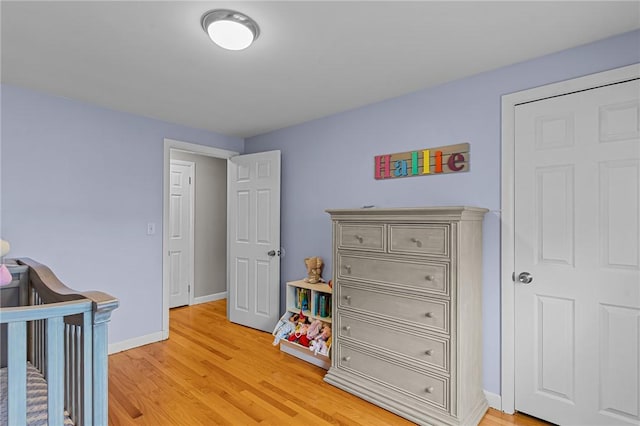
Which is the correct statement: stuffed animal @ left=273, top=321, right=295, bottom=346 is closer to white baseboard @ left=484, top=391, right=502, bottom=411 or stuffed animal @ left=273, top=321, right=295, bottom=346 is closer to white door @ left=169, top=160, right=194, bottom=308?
white baseboard @ left=484, top=391, right=502, bottom=411

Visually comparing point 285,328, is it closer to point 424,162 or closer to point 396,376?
point 396,376

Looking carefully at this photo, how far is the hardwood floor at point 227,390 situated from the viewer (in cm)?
210

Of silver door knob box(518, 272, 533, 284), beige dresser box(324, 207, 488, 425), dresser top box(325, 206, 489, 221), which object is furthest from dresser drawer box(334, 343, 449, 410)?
dresser top box(325, 206, 489, 221)

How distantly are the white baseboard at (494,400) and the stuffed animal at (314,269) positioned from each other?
1621 mm

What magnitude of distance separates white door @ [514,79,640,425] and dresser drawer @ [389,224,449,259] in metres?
0.56

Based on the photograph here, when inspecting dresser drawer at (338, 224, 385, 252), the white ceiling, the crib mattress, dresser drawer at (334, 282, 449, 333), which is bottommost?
the crib mattress

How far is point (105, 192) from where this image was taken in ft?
10.0

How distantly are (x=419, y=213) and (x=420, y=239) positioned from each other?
17cm

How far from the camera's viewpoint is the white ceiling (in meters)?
1.62

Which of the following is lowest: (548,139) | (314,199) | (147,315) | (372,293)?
(147,315)

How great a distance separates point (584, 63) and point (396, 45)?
3.70ft

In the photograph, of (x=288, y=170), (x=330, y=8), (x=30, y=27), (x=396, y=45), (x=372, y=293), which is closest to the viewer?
(x=330, y=8)

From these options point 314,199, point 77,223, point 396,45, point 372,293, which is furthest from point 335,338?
point 77,223

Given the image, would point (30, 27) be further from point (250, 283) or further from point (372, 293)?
point (250, 283)
